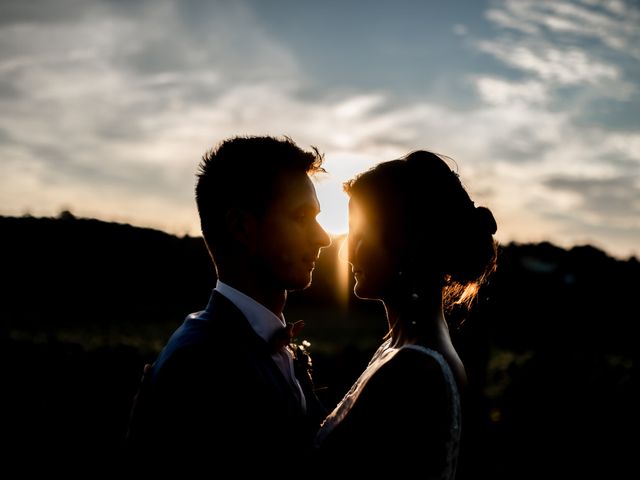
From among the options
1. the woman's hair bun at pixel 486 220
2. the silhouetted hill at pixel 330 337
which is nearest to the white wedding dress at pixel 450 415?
the woman's hair bun at pixel 486 220

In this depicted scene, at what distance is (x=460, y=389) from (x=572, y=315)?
7960 mm

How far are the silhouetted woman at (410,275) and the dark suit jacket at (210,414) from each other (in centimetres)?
39

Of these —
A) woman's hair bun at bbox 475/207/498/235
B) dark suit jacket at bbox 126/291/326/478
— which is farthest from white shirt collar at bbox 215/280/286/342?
woman's hair bun at bbox 475/207/498/235

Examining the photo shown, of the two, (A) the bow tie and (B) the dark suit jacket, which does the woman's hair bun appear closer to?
(A) the bow tie

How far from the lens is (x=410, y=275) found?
344cm

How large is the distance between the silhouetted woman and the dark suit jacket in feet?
1.27

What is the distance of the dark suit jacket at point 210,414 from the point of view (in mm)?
2590

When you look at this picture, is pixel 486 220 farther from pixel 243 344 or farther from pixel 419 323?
pixel 243 344

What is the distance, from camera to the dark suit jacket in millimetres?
2590

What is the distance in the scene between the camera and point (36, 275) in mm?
7543

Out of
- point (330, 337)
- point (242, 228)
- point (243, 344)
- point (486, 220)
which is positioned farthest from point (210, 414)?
point (330, 337)

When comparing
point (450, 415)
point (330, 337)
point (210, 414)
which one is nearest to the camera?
point (210, 414)

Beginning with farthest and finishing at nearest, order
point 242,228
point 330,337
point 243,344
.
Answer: point 330,337 < point 242,228 < point 243,344

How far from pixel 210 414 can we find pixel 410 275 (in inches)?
58.6
